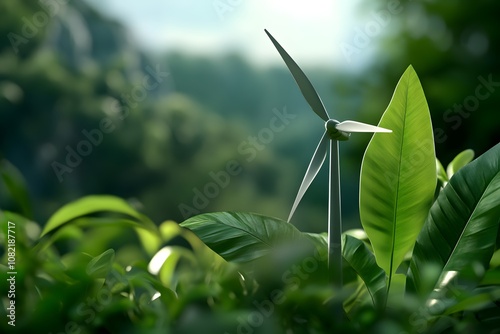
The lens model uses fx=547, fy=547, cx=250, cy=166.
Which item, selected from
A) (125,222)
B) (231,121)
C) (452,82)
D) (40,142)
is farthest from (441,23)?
(125,222)

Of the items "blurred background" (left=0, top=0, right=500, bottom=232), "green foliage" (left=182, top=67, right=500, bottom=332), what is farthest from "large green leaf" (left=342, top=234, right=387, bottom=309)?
"blurred background" (left=0, top=0, right=500, bottom=232)

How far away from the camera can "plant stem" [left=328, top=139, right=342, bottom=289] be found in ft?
1.44

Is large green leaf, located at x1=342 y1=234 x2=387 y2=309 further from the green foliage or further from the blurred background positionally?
the blurred background

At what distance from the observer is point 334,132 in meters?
0.44

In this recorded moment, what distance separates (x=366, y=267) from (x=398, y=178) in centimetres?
9

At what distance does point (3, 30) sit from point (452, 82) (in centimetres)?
557

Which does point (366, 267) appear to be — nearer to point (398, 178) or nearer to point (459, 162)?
point (398, 178)

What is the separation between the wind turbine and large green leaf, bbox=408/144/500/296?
0.09 m

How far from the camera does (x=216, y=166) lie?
755 cm

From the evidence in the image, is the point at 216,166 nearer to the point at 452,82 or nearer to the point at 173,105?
the point at 173,105

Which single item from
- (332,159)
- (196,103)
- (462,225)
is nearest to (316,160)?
(332,159)

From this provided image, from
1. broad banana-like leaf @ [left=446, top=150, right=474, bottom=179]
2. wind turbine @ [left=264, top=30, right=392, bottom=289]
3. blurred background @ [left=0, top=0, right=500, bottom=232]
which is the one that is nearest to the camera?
wind turbine @ [left=264, top=30, right=392, bottom=289]

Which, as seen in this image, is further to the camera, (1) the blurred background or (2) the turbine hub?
(1) the blurred background

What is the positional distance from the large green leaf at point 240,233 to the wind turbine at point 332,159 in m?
0.02
